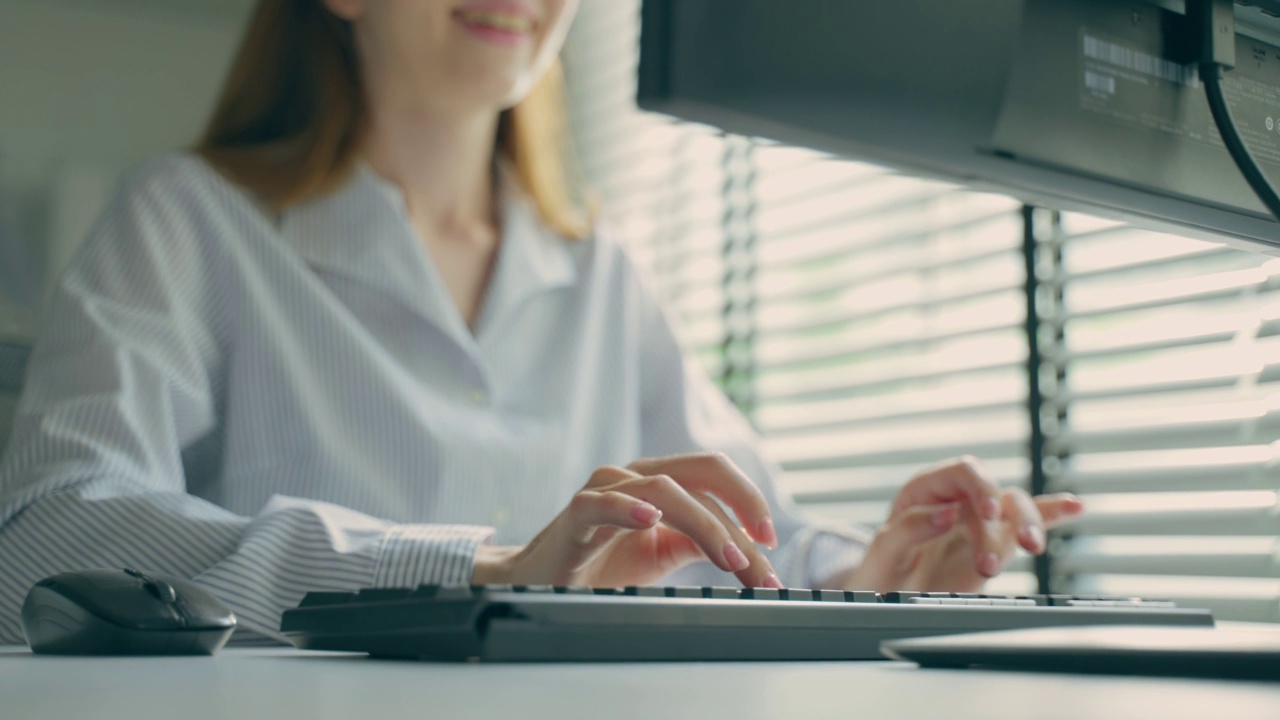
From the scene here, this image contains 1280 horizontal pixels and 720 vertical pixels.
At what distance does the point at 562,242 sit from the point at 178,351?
1.72 ft

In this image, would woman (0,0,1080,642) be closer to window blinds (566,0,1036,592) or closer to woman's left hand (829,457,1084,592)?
woman's left hand (829,457,1084,592)

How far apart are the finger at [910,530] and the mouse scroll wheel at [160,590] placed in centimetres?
56

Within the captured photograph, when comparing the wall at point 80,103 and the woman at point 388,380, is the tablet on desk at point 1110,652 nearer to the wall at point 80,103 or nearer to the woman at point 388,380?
the woman at point 388,380

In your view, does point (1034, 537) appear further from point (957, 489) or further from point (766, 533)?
point (766, 533)

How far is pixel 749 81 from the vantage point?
1.80 ft

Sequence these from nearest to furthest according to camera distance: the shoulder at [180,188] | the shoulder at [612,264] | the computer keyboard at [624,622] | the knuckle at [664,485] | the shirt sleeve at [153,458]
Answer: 1. the computer keyboard at [624,622]
2. the knuckle at [664,485]
3. the shirt sleeve at [153,458]
4. the shoulder at [180,188]
5. the shoulder at [612,264]

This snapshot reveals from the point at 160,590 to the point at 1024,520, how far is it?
2.01ft

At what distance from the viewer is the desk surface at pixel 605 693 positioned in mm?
310

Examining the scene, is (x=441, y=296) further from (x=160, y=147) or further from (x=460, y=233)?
(x=160, y=147)

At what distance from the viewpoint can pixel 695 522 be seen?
70 cm

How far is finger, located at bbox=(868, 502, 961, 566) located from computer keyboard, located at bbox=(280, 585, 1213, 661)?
349mm

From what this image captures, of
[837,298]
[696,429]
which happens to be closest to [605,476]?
[696,429]

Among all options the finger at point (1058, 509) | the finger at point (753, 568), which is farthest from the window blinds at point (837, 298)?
the finger at point (753, 568)

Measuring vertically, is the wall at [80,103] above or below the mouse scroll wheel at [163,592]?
above
